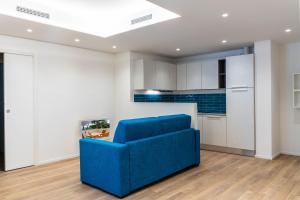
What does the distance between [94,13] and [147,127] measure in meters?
2.38

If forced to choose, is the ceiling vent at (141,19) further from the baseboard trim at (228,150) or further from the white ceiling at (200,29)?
the baseboard trim at (228,150)

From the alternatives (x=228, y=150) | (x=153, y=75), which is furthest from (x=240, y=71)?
(x=153, y=75)

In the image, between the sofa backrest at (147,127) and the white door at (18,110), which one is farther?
the white door at (18,110)

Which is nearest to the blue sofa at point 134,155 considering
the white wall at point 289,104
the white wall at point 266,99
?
the white wall at point 266,99

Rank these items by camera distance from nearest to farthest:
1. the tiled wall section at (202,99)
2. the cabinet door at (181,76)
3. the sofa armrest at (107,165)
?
the sofa armrest at (107,165)
the tiled wall section at (202,99)
the cabinet door at (181,76)

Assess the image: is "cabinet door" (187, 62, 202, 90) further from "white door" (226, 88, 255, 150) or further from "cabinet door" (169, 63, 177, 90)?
"white door" (226, 88, 255, 150)

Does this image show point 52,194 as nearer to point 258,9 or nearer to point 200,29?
point 200,29

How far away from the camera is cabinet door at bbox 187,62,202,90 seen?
237 inches

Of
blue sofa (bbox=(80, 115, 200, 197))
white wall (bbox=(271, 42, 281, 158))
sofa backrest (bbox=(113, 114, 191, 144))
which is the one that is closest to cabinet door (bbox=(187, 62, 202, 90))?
white wall (bbox=(271, 42, 281, 158))

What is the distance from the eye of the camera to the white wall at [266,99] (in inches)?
187

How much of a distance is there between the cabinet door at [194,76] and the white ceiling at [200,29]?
1.81 feet

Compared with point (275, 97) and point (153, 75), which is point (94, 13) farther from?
point (275, 97)

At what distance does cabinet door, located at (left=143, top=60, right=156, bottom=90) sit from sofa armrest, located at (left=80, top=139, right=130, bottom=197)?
2743 mm

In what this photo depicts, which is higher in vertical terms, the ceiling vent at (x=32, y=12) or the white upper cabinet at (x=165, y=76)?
the ceiling vent at (x=32, y=12)
